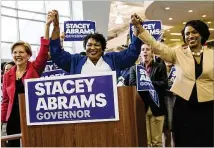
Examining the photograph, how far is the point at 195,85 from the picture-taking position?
2.42 m

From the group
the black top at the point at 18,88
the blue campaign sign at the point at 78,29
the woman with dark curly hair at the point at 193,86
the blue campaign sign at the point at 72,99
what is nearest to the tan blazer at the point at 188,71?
the woman with dark curly hair at the point at 193,86

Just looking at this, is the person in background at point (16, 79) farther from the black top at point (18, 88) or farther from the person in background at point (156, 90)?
the person in background at point (156, 90)

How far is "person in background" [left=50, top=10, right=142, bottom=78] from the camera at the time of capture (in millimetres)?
2572

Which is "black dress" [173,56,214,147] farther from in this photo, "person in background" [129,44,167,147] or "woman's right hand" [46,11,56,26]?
"person in background" [129,44,167,147]

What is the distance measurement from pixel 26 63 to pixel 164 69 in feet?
4.88

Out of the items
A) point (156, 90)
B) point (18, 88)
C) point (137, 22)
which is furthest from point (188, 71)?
point (156, 90)

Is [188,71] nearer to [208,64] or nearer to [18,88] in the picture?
[208,64]

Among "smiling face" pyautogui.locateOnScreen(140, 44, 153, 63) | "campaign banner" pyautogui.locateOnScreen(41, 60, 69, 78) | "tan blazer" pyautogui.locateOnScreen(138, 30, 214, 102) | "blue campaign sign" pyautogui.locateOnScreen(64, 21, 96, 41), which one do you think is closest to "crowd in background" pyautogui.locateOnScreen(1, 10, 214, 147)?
"tan blazer" pyautogui.locateOnScreen(138, 30, 214, 102)

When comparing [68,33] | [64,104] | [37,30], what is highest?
[37,30]

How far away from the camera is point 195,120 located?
96.3 inches

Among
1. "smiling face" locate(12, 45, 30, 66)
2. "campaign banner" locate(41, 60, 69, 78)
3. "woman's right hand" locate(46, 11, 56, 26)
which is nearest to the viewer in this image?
"woman's right hand" locate(46, 11, 56, 26)

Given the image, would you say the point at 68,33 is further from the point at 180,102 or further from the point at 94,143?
the point at 94,143

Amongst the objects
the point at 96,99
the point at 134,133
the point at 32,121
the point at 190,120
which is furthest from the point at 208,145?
the point at 32,121

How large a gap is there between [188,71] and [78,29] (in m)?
3.19
